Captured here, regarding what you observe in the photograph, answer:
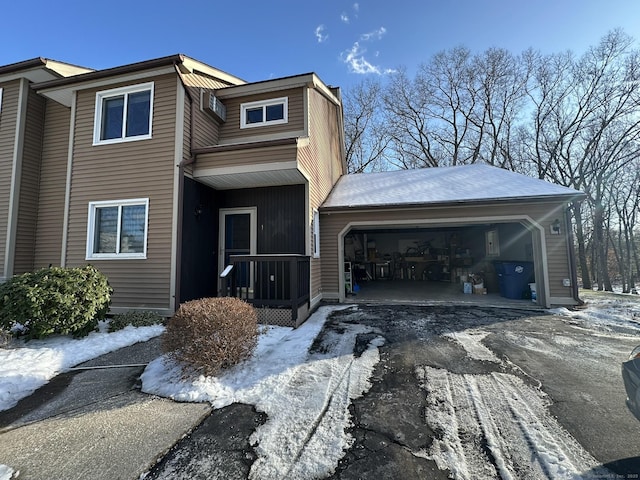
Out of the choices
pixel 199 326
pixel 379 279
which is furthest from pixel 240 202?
pixel 379 279

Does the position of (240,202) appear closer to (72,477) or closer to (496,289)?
(72,477)

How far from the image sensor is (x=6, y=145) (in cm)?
699

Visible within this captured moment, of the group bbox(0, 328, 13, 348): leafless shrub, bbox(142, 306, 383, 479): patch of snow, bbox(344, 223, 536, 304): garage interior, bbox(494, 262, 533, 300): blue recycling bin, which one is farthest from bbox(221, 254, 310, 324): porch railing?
bbox(494, 262, 533, 300): blue recycling bin

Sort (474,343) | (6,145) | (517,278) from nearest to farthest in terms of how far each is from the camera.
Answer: (474,343), (6,145), (517,278)

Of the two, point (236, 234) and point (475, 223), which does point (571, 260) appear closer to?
point (475, 223)

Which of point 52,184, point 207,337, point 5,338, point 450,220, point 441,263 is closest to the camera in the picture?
point 207,337

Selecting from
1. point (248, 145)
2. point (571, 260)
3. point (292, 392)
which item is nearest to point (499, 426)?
point (292, 392)

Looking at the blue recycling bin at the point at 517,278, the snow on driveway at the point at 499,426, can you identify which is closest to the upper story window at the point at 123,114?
the snow on driveway at the point at 499,426

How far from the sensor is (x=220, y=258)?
292 inches

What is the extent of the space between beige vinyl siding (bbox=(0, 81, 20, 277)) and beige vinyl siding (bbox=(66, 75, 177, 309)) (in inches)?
71.9

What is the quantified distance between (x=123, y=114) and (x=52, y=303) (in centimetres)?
477

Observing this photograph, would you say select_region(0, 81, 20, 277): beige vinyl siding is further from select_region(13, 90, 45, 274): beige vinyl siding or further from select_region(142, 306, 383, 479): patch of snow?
select_region(142, 306, 383, 479): patch of snow

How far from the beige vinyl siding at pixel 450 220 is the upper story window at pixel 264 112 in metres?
3.11

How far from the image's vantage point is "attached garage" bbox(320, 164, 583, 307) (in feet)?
23.7
